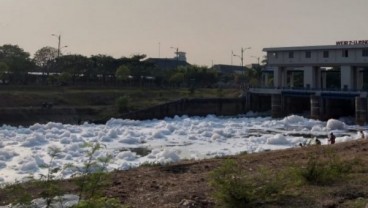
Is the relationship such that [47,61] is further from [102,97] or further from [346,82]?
[346,82]

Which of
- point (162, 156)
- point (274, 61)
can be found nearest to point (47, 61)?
point (274, 61)

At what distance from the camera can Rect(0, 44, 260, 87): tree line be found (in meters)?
68.1

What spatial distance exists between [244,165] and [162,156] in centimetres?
1081

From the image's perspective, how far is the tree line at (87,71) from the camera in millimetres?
68062

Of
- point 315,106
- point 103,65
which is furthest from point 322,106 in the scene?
point 103,65

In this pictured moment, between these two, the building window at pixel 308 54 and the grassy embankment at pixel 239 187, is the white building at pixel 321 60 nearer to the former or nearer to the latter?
the building window at pixel 308 54

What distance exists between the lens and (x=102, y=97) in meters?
61.0

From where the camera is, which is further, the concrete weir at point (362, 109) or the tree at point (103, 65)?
the tree at point (103, 65)

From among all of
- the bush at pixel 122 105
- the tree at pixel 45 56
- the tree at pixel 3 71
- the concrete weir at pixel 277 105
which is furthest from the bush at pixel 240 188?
the tree at pixel 45 56

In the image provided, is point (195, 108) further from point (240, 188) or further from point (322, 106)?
point (240, 188)

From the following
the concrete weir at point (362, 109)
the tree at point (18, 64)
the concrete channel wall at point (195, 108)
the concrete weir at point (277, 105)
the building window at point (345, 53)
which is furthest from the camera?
the tree at point (18, 64)

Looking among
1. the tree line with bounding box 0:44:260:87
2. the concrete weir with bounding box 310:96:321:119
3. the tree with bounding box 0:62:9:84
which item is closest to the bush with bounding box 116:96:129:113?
the tree line with bounding box 0:44:260:87

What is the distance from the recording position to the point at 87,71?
75188mm

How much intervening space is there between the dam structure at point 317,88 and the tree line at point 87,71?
64.2 ft
